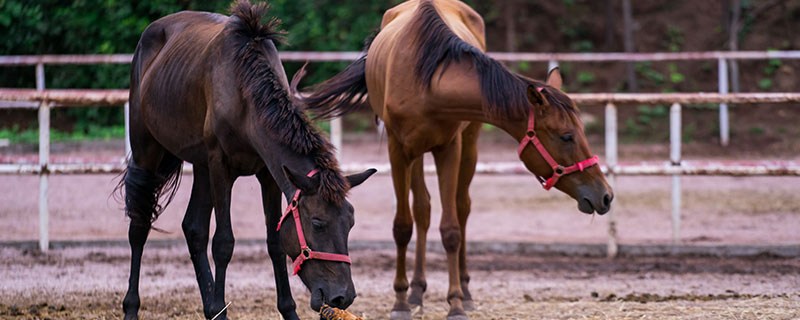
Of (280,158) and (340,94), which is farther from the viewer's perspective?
(340,94)

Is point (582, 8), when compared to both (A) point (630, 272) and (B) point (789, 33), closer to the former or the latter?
(B) point (789, 33)

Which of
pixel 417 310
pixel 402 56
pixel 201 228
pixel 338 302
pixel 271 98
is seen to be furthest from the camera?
pixel 417 310

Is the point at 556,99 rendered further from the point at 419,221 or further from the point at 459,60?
the point at 419,221

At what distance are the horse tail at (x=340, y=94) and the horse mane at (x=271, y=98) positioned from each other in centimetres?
96

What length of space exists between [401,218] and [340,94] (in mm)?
906

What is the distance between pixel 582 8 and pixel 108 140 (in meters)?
10.2

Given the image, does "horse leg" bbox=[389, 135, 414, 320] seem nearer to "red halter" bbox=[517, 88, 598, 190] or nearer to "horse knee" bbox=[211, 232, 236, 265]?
"red halter" bbox=[517, 88, 598, 190]

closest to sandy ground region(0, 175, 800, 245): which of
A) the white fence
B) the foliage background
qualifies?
the white fence

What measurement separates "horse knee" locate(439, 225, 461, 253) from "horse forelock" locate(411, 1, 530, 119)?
0.76m

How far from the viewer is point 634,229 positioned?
7.02 meters

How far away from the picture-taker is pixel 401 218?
4328 mm

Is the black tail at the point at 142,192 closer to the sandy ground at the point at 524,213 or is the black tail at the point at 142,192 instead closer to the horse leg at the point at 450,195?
the horse leg at the point at 450,195

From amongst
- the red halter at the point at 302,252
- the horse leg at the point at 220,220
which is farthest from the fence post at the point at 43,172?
the red halter at the point at 302,252

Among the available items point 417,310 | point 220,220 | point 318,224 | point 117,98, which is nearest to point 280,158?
point 318,224
